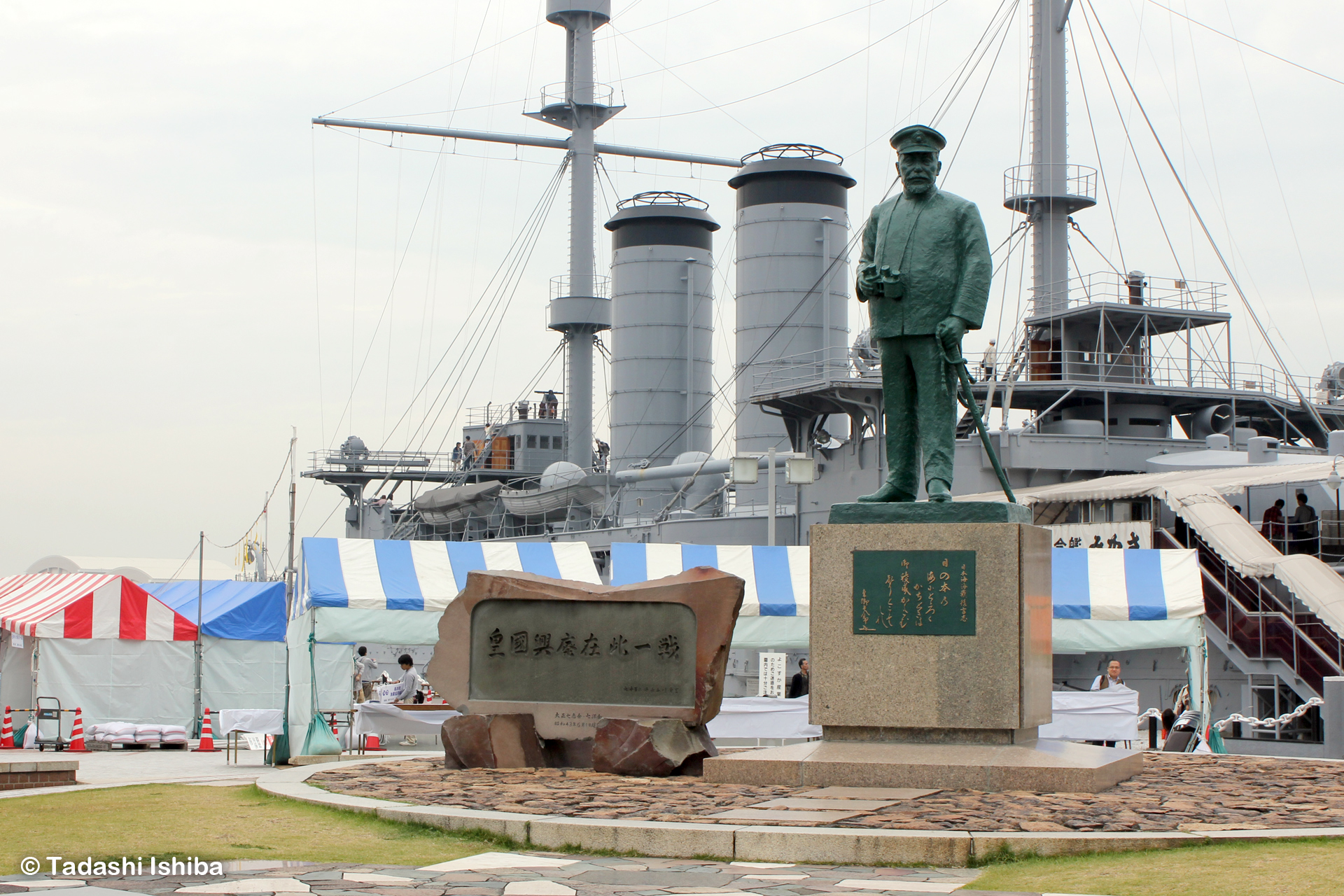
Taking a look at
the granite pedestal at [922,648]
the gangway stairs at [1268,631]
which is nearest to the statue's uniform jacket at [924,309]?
the granite pedestal at [922,648]

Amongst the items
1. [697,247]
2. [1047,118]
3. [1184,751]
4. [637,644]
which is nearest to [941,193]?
[637,644]

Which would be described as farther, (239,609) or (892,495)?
(239,609)

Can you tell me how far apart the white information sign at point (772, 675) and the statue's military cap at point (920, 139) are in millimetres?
10960

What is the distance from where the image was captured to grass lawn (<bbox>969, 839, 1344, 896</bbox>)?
589 centimetres

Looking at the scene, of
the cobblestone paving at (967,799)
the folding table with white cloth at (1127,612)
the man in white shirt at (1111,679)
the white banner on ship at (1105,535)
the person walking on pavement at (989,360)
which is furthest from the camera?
the person walking on pavement at (989,360)

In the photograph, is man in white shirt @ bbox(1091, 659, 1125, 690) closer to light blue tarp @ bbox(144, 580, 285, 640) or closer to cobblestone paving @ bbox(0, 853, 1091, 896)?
cobblestone paving @ bbox(0, 853, 1091, 896)

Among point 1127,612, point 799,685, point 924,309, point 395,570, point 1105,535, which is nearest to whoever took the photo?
point 924,309

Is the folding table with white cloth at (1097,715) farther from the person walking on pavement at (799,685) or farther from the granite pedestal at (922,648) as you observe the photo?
the granite pedestal at (922,648)

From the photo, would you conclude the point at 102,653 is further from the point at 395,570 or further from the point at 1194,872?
the point at 1194,872

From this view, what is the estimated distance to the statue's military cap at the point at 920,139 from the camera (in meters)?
10.6

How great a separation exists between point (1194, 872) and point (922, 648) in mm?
3685

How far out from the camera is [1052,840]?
22.7ft

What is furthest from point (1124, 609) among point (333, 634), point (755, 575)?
point (333, 634)

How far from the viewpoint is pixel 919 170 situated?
10.7 meters
